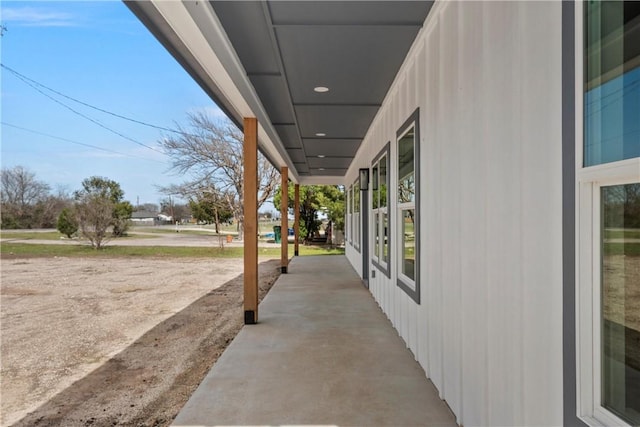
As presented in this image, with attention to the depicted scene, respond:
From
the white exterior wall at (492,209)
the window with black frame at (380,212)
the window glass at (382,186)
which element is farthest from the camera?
the window glass at (382,186)

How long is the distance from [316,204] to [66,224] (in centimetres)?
1178

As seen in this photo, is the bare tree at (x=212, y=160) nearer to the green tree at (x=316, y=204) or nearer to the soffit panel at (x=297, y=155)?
the green tree at (x=316, y=204)

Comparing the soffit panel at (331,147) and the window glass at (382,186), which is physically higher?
the soffit panel at (331,147)

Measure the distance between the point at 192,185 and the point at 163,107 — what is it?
653 cm

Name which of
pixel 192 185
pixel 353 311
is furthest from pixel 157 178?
pixel 353 311

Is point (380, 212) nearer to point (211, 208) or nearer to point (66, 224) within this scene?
point (66, 224)

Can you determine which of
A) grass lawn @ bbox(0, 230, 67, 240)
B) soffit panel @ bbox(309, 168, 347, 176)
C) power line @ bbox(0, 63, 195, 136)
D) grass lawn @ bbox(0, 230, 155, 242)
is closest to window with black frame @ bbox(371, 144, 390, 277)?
soffit panel @ bbox(309, 168, 347, 176)

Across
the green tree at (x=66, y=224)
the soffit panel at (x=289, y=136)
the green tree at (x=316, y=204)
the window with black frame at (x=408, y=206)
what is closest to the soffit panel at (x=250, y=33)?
the window with black frame at (x=408, y=206)

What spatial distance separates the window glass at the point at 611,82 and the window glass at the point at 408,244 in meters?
2.41

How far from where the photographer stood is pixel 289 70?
3.74 metres

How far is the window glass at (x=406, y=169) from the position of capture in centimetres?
372

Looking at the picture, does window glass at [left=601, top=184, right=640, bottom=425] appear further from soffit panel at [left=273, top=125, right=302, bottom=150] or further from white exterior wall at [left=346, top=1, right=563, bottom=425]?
soffit panel at [left=273, top=125, right=302, bottom=150]

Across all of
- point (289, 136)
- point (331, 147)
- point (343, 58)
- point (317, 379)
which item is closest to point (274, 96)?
point (343, 58)

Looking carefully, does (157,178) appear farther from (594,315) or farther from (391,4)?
(594,315)
